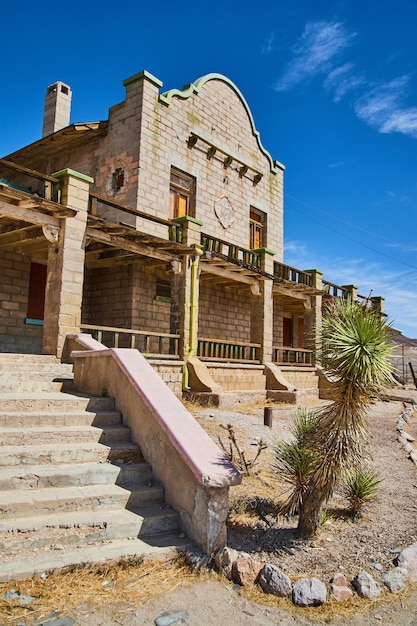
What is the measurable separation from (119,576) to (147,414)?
71.6 inches

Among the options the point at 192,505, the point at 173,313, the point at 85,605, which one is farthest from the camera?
the point at 173,313

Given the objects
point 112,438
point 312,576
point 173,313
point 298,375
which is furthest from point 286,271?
point 312,576

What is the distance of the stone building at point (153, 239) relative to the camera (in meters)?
10.2

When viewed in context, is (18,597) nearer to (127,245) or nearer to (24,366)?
(24,366)

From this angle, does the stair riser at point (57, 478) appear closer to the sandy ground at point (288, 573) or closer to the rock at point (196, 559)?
the rock at point (196, 559)

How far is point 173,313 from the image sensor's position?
13516 mm

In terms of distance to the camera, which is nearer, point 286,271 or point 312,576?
point 312,576

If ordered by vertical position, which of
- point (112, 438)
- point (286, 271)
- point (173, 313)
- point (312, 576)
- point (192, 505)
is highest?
point (286, 271)

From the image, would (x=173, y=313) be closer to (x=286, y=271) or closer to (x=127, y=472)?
(x=286, y=271)

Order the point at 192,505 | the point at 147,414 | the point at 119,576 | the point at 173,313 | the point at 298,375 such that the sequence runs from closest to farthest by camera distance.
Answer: the point at 119,576 < the point at 192,505 < the point at 147,414 < the point at 173,313 < the point at 298,375

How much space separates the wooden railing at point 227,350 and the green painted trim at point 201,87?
7.74 metres

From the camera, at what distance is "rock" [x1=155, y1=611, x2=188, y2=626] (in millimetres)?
3150

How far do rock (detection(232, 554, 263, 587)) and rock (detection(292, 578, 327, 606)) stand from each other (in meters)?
0.32

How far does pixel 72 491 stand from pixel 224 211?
14.2m
